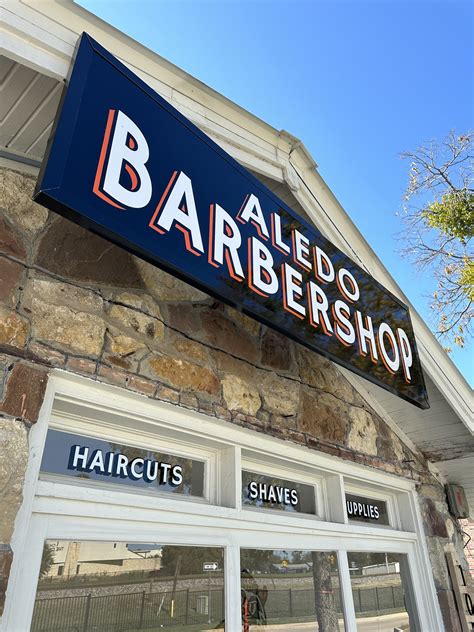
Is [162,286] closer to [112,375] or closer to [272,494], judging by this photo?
[112,375]

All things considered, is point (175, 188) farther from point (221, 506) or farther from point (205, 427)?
point (221, 506)

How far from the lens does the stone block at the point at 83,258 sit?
2045 mm

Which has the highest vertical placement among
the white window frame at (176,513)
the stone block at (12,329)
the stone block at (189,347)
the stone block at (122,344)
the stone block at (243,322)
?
the stone block at (243,322)

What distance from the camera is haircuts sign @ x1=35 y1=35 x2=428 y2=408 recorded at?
1.61 m

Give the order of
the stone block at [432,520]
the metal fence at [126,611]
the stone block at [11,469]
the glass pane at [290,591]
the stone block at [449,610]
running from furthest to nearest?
the stone block at [432,520], the stone block at [449,610], the glass pane at [290,591], the metal fence at [126,611], the stone block at [11,469]

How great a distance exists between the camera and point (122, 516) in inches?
75.2

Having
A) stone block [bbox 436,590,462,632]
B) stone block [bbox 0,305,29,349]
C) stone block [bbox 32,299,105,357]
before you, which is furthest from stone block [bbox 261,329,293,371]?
stone block [bbox 436,590,462,632]

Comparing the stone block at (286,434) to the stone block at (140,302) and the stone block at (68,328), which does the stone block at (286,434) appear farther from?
the stone block at (68,328)

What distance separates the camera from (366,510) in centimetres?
354

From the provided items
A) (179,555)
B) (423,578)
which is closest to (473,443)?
(423,578)

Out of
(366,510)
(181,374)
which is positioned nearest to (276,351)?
(181,374)

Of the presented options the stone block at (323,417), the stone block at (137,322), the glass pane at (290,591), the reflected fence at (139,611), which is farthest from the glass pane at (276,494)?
the stone block at (137,322)

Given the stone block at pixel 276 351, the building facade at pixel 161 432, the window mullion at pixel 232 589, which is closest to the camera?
the building facade at pixel 161 432

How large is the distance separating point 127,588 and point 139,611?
107 mm
